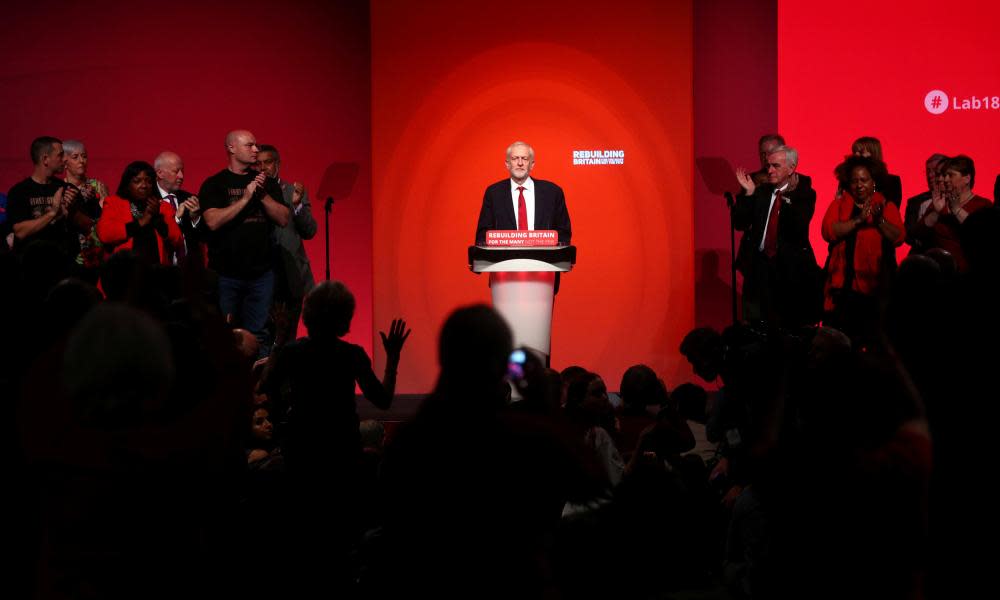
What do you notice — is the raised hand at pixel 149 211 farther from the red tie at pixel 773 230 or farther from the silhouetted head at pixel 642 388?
the red tie at pixel 773 230

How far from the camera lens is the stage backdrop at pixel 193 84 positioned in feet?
25.6

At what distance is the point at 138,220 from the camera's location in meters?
5.98

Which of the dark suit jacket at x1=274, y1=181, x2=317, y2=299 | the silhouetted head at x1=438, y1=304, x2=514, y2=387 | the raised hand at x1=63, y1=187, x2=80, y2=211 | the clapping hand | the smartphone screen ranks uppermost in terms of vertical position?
the clapping hand

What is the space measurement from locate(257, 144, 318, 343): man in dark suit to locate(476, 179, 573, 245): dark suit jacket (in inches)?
43.9

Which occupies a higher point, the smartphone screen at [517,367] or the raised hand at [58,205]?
the raised hand at [58,205]

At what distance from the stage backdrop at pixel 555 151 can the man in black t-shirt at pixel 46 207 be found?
2268mm

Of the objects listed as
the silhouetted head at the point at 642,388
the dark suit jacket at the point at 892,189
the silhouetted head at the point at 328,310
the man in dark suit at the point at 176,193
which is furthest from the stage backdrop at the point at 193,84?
the silhouetted head at the point at 328,310

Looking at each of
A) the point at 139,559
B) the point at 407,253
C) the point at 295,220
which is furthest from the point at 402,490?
the point at 407,253

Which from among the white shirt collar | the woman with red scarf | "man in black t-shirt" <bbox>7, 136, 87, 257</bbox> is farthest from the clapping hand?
the woman with red scarf

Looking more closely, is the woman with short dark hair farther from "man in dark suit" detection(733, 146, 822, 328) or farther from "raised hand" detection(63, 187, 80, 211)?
"raised hand" detection(63, 187, 80, 211)

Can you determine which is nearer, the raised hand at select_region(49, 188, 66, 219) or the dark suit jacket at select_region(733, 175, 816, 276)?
the raised hand at select_region(49, 188, 66, 219)

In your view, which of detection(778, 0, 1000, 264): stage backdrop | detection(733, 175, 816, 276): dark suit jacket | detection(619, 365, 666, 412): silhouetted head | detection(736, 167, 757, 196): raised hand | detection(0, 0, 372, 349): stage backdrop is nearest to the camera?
detection(619, 365, 666, 412): silhouetted head

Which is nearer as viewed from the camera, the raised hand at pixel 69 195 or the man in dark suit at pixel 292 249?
the raised hand at pixel 69 195

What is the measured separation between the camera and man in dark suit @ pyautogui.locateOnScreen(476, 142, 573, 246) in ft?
21.5
